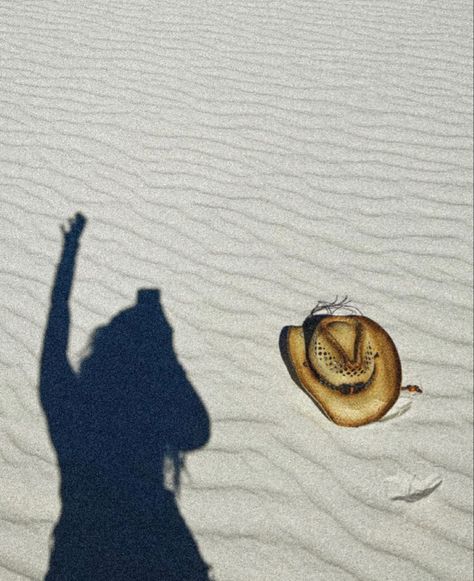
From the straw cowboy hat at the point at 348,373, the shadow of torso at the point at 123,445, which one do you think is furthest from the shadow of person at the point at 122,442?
the straw cowboy hat at the point at 348,373

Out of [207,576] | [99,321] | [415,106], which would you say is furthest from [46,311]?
[415,106]

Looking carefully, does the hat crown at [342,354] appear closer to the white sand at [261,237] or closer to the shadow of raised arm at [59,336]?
the white sand at [261,237]

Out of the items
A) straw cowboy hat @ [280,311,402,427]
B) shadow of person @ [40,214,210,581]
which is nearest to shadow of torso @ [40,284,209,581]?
shadow of person @ [40,214,210,581]

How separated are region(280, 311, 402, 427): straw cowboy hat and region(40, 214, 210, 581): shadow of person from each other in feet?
2.22

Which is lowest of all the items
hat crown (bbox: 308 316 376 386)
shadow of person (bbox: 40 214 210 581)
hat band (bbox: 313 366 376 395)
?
shadow of person (bbox: 40 214 210 581)

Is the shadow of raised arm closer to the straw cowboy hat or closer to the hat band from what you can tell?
the straw cowboy hat

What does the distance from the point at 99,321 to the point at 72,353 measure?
0.28m

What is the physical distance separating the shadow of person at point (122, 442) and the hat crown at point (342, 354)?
2.47 feet

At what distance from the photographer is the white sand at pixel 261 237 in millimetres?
2498

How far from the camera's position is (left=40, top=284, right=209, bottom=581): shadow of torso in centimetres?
239

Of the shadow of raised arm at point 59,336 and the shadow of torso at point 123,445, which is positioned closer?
the shadow of torso at point 123,445

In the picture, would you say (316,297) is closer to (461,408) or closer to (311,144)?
(461,408)

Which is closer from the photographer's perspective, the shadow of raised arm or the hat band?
the hat band

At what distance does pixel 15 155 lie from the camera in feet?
14.9
